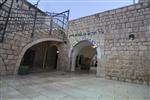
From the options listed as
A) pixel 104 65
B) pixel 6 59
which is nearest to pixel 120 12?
pixel 104 65

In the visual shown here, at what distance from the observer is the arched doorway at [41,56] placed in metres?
9.17

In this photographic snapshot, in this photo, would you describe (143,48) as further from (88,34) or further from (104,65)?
(88,34)

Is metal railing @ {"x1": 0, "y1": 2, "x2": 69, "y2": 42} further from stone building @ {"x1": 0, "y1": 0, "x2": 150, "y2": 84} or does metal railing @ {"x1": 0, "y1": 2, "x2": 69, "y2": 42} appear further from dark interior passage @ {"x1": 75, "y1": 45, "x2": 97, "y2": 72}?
dark interior passage @ {"x1": 75, "y1": 45, "x2": 97, "y2": 72}

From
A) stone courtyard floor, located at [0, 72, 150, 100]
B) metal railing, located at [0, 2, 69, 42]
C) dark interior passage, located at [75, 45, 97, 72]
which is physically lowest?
stone courtyard floor, located at [0, 72, 150, 100]

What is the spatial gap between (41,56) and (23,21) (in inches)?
179

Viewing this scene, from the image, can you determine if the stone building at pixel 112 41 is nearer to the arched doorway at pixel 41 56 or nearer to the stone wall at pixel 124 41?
the stone wall at pixel 124 41

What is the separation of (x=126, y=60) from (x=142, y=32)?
1509 millimetres

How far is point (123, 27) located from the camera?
632cm

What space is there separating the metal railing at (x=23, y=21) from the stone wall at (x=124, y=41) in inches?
97.2

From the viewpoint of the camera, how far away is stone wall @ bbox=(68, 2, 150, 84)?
218 inches

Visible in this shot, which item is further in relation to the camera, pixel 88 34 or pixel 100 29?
pixel 88 34

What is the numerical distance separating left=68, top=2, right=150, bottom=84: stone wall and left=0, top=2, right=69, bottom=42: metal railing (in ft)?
8.10

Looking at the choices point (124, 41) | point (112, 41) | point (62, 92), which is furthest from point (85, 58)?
point (62, 92)

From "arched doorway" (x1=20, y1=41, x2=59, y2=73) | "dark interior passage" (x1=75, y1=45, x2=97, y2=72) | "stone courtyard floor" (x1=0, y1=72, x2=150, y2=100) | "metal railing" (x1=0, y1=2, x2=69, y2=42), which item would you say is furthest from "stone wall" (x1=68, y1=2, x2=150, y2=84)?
"arched doorway" (x1=20, y1=41, x2=59, y2=73)
